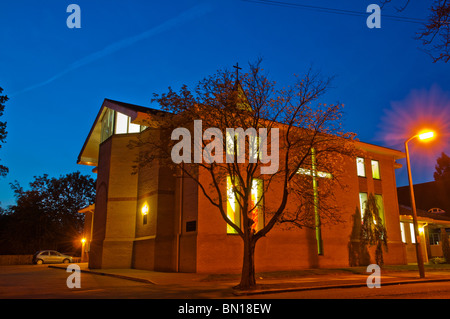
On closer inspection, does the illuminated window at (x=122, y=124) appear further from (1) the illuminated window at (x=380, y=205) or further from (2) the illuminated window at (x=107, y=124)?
(1) the illuminated window at (x=380, y=205)

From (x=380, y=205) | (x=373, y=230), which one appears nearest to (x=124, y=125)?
(x=373, y=230)

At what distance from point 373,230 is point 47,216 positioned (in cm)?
4975

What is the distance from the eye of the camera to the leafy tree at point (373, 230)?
26.1m

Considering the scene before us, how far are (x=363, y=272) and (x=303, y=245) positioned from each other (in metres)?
3.97

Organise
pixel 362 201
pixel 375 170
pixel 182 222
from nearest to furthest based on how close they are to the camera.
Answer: pixel 182 222
pixel 362 201
pixel 375 170

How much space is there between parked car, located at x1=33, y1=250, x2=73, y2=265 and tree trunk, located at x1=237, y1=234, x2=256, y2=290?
32.8 meters

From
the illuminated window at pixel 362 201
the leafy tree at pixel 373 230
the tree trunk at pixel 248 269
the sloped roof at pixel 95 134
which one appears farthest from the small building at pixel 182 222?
the tree trunk at pixel 248 269

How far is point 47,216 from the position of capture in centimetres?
5816

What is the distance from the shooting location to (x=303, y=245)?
78.9ft

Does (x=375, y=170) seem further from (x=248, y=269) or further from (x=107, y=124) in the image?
(x=107, y=124)

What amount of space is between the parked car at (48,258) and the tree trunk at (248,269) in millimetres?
32786

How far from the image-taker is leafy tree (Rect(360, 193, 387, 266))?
85.6 ft

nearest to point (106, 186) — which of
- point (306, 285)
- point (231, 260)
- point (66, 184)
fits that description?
point (231, 260)
